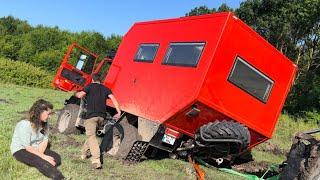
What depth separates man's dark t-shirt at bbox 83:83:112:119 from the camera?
10.6 metres

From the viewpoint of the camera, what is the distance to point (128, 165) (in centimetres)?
1077

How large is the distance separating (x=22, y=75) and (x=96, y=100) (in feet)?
76.9

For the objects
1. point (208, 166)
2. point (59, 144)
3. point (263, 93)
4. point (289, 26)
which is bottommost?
point (59, 144)

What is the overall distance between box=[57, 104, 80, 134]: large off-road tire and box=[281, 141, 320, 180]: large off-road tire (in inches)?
237

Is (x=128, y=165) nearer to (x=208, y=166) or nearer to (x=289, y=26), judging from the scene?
(x=208, y=166)

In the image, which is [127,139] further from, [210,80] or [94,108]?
[210,80]

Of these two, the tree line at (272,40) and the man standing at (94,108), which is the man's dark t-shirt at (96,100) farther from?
the tree line at (272,40)

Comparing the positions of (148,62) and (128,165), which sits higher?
(148,62)

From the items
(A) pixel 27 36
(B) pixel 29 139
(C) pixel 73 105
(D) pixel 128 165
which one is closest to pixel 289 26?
(A) pixel 27 36

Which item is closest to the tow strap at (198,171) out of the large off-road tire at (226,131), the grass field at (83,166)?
the grass field at (83,166)

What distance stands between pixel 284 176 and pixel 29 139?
4.24 meters

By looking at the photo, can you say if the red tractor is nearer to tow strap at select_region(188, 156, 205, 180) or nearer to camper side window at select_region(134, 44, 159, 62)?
camper side window at select_region(134, 44, 159, 62)

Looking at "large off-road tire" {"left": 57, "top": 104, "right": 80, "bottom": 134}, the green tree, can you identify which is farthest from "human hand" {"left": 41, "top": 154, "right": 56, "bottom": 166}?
the green tree

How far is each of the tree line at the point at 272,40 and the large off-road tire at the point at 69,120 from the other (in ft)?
67.4
